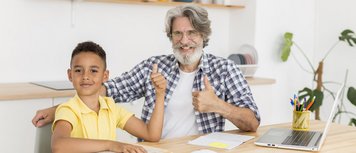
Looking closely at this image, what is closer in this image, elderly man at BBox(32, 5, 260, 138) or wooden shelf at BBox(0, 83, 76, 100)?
elderly man at BBox(32, 5, 260, 138)

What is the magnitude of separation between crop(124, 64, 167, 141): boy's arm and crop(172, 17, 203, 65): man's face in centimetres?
37

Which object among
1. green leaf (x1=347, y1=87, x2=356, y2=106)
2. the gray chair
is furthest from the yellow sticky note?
green leaf (x1=347, y1=87, x2=356, y2=106)

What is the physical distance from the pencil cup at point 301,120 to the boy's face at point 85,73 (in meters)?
0.90

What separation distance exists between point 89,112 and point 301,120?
3.12ft

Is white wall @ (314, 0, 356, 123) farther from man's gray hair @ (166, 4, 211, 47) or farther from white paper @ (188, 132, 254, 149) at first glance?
white paper @ (188, 132, 254, 149)

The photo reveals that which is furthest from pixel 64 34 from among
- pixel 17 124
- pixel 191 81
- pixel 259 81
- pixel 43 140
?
pixel 43 140

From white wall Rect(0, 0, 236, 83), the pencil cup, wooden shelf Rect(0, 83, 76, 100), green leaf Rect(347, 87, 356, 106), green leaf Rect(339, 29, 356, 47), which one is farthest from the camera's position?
green leaf Rect(339, 29, 356, 47)

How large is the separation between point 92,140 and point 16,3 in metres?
1.79

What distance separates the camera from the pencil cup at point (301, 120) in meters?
2.33

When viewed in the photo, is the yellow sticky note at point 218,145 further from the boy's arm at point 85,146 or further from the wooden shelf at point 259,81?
the wooden shelf at point 259,81

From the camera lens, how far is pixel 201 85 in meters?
2.49

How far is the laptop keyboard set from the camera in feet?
6.69

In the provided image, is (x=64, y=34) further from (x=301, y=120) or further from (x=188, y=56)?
(x=301, y=120)

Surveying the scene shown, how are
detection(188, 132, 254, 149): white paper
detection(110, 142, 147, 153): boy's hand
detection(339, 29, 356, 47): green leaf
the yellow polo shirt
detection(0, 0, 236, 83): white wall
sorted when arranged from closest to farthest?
detection(110, 142, 147, 153): boy's hand → the yellow polo shirt → detection(188, 132, 254, 149): white paper → detection(0, 0, 236, 83): white wall → detection(339, 29, 356, 47): green leaf
